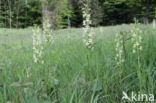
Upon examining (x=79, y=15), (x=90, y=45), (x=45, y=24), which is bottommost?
(x=90, y=45)

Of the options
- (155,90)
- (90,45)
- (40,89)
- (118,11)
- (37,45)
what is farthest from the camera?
(118,11)

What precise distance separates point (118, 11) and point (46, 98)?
36738 millimetres

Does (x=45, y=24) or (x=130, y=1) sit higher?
(x=130, y=1)

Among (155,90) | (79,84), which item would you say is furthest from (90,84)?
(155,90)

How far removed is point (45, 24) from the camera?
2275mm

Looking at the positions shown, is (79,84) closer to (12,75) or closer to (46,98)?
(46,98)

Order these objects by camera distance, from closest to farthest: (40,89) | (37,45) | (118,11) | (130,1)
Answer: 1. (40,89)
2. (37,45)
3. (130,1)
4. (118,11)

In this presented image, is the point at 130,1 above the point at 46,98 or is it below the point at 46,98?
above

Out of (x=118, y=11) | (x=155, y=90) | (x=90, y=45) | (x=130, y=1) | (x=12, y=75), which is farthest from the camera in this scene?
(x=118, y=11)

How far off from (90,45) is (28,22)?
37889 mm

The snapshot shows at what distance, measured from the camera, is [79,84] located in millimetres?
1521

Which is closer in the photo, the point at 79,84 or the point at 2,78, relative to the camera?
the point at 79,84

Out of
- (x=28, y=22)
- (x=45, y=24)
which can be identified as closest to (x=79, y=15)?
(x=28, y=22)

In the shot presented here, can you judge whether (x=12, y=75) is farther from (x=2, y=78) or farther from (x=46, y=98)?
(x=46, y=98)
